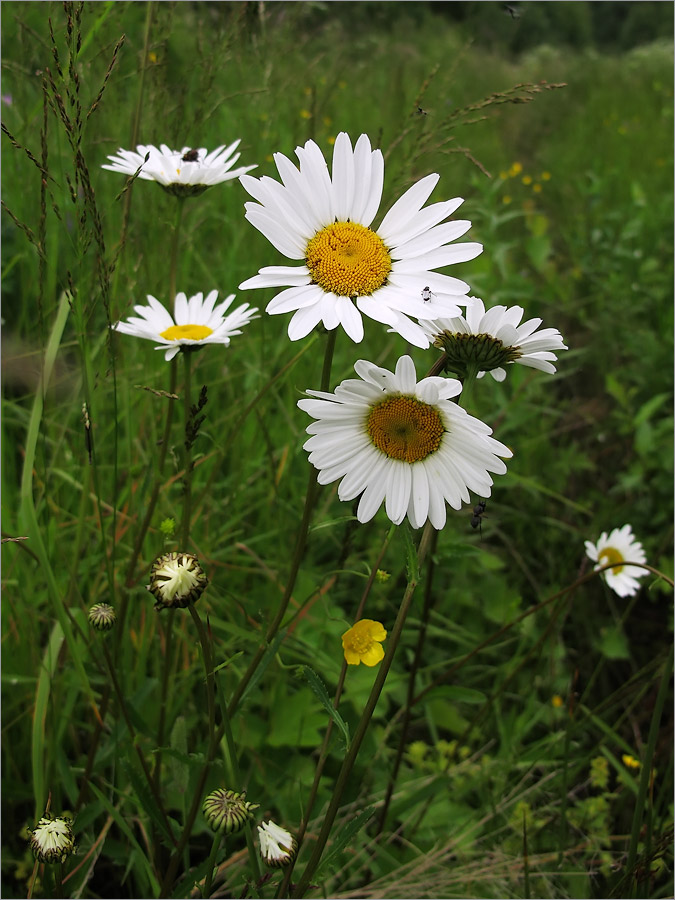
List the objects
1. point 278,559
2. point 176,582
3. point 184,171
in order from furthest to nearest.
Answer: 1. point 278,559
2. point 184,171
3. point 176,582

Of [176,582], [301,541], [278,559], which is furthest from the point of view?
[278,559]

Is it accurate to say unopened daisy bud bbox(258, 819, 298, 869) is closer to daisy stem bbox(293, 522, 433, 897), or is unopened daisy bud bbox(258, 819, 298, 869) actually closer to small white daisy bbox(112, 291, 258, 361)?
daisy stem bbox(293, 522, 433, 897)

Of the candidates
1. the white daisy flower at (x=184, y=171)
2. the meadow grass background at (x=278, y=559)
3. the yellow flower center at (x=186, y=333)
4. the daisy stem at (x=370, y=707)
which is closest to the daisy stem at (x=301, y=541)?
the meadow grass background at (x=278, y=559)

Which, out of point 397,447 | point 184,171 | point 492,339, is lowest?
point 397,447

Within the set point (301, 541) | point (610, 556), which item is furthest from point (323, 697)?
point (610, 556)

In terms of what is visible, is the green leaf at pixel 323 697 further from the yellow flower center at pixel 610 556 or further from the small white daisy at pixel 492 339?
the yellow flower center at pixel 610 556

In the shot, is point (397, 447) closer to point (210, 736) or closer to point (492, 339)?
point (492, 339)
